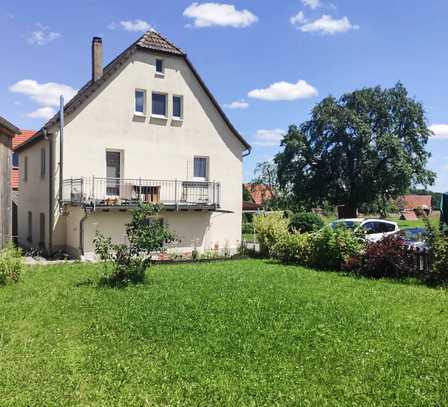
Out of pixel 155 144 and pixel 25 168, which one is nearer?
pixel 155 144

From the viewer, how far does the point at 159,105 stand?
75.1 feet

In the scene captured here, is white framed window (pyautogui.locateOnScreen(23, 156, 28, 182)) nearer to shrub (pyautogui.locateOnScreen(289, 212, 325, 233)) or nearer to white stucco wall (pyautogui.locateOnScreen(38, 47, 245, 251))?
white stucco wall (pyautogui.locateOnScreen(38, 47, 245, 251))

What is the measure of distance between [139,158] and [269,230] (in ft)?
23.3

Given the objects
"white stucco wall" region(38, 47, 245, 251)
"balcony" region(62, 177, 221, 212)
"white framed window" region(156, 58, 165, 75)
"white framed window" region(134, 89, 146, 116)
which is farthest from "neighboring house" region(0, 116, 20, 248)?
"white framed window" region(156, 58, 165, 75)

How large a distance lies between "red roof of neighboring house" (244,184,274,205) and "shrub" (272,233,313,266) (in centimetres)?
3579

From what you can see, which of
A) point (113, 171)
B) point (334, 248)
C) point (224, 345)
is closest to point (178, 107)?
point (113, 171)

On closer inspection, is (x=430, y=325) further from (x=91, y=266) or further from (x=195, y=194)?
(x=195, y=194)

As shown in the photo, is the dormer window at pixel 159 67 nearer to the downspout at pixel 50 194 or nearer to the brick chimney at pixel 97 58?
the brick chimney at pixel 97 58

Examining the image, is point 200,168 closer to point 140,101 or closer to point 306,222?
point 140,101

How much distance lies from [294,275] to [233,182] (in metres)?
11.6

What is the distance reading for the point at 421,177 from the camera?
41.8 meters

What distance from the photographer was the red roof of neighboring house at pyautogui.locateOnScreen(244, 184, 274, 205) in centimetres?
5608

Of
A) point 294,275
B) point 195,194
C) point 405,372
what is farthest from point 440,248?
point 195,194

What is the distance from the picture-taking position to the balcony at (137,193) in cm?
1980
